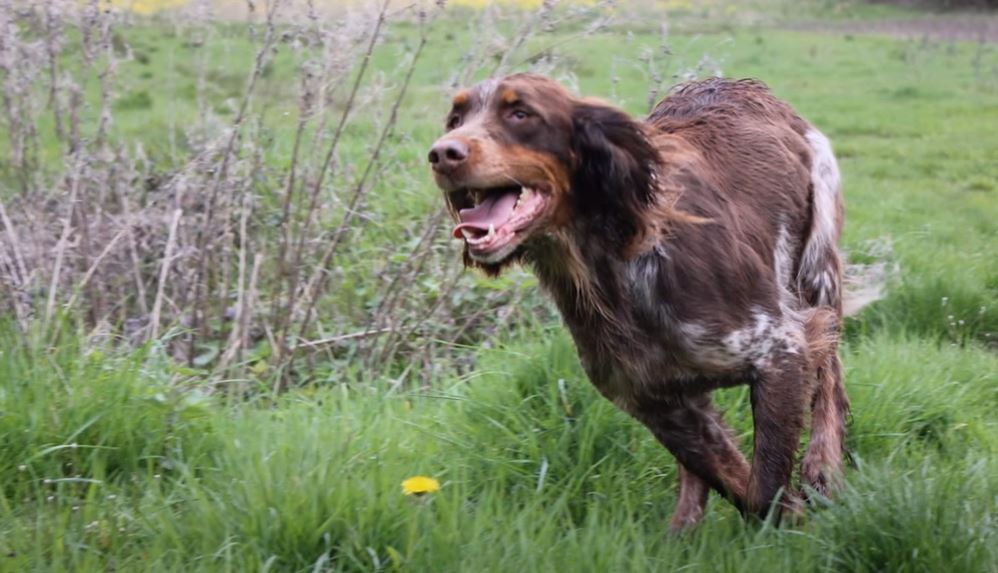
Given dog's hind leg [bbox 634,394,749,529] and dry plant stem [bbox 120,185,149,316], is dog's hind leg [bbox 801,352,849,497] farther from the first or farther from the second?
dry plant stem [bbox 120,185,149,316]

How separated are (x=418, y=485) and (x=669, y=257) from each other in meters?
1.01

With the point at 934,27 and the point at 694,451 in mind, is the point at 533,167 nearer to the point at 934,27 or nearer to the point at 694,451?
the point at 694,451

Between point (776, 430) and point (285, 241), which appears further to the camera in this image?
point (285, 241)

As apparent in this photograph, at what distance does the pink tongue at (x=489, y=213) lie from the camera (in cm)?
311

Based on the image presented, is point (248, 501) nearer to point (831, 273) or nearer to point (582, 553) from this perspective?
point (582, 553)

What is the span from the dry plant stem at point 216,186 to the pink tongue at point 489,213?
6.01ft

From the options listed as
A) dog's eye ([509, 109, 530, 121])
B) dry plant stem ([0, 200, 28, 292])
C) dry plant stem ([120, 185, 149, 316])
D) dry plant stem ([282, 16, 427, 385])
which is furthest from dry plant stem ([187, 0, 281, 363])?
dog's eye ([509, 109, 530, 121])

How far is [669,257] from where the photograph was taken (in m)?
3.46

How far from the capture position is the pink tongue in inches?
123

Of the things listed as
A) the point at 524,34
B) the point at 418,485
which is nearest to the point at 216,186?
the point at 524,34

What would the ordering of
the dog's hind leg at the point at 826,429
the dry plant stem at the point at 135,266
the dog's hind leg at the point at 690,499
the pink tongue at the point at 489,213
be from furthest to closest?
1. the dry plant stem at the point at 135,266
2. the dog's hind leg at the point at 826,429
3. the dog's hind leg at the point at 690,499
4. the pink tongue at the point at 489,213

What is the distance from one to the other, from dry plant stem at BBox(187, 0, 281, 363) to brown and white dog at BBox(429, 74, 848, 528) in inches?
62.1

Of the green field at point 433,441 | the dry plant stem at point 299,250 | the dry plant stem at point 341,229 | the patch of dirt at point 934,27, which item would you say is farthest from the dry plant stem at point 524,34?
the patch of dirt at point 934,27

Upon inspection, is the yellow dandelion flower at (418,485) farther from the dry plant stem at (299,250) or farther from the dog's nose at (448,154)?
the dry plant stem at (299,250)
